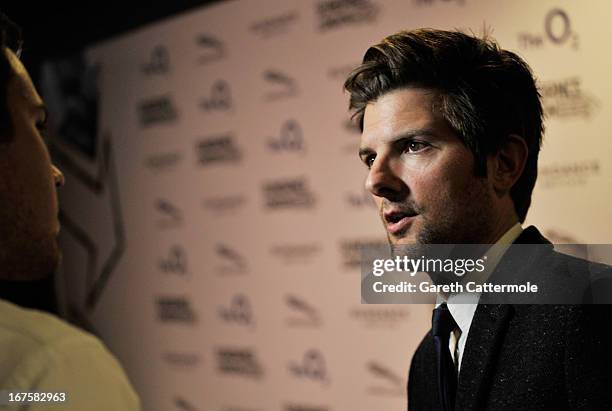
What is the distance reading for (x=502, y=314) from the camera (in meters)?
1.03

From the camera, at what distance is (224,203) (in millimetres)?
2871

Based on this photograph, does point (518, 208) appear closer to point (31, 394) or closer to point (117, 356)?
point (31, 394)

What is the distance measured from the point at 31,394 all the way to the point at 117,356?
2569mm

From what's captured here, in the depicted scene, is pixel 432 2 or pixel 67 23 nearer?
pixel 432 2

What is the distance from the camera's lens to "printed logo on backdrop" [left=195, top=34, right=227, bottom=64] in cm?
287

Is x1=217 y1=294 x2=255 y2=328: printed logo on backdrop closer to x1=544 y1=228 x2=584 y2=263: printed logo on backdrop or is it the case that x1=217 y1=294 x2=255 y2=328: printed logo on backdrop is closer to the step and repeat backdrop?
the step and repeat backdrop

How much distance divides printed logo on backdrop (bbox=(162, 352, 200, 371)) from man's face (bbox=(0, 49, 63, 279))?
189cm

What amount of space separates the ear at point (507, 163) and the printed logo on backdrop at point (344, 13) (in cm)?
131

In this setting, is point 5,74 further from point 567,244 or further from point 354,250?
point 354,250

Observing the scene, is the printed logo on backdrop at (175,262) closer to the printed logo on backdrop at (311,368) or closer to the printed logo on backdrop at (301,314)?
the printed logo on backdrop at (301,314)

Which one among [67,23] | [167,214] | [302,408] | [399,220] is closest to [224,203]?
[167,214]

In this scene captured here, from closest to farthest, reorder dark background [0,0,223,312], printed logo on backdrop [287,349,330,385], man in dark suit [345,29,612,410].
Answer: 1. man in dark suit [345,29,612,410]
2. printed logo on backdrop [287,349,330,385]
3. dark background [0,0,223,312]

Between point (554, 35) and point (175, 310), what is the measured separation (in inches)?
78.4

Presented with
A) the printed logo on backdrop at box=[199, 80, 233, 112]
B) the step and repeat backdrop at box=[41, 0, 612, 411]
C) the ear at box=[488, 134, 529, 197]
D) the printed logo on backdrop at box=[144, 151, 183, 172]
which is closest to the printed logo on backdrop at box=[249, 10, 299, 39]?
the step and repeat backdrop at box=[41, 0, 612, 411]
